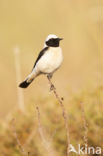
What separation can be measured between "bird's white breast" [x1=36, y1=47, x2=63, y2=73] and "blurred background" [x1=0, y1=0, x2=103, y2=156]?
0.85ft

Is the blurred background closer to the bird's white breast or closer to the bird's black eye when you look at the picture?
the bird's white breast

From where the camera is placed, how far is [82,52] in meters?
5.77

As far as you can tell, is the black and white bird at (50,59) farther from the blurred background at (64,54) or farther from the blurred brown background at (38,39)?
the blurred brown background at (38,39)

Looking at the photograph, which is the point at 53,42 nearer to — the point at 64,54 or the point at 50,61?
the point at 50,61

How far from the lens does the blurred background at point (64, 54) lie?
342 centimetres

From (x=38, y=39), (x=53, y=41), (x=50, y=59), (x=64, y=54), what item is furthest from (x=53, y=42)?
(x=38, y=39)

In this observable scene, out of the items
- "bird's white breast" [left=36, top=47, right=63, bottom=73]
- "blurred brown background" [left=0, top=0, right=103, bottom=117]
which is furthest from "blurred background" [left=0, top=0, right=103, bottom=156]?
"bird's white breast" [left=36, top=47, right=63, bottom=73]

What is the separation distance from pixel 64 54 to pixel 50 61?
359 cm

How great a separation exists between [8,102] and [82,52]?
40.3 inches

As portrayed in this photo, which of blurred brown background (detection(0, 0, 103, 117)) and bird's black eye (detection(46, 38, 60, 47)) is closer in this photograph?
bird's black eye (detection(46, 38, 60, 47))

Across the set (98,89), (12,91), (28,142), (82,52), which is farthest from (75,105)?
(12,91)

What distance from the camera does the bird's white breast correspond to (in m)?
2.55

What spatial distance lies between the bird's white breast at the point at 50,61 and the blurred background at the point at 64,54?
261mm

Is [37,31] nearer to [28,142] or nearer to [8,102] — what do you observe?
[8,102]
